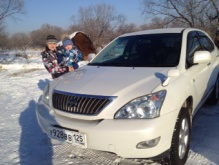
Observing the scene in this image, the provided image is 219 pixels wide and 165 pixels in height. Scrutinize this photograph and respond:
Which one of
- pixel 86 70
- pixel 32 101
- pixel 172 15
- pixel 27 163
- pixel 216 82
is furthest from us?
pixel 172 15

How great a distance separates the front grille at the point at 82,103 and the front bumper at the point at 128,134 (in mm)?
127

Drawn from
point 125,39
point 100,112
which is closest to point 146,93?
point 100,112

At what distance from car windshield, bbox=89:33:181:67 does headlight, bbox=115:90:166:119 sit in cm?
87

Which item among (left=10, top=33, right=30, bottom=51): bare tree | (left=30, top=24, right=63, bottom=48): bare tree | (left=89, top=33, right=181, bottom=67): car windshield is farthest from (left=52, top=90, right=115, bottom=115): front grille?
(left=30, top=24, right=63, bottom=48): bare tree

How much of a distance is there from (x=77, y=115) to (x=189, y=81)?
1.42 m

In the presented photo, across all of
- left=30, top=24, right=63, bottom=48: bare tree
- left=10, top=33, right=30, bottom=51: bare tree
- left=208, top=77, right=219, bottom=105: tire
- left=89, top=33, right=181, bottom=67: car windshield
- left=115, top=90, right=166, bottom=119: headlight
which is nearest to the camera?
left=115, top=90, right=166, bottom=119: headlight

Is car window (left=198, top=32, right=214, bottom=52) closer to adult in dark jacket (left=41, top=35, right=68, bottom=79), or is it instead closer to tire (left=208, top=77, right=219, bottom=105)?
tire (left=208, top=77, right=219, bottom=105)

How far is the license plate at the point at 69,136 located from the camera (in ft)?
8.50

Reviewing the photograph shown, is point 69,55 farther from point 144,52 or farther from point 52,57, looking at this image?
point 144,52

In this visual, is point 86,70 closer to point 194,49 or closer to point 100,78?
point 100,78

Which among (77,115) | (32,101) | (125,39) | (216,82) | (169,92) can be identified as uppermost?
(125,39)

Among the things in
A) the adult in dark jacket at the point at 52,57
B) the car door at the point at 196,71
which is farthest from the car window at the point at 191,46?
the adult in dark jacket at the point at 52,57

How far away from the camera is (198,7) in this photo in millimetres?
21484

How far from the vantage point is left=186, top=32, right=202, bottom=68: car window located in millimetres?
3446
